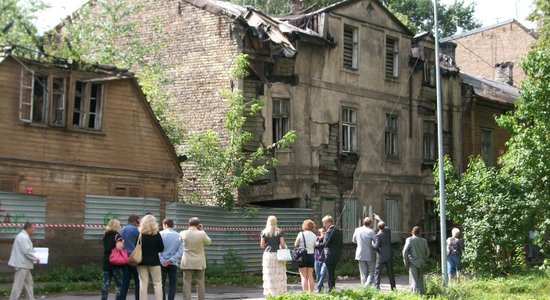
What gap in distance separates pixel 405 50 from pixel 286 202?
895 cm

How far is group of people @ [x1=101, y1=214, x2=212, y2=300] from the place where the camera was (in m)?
15.4

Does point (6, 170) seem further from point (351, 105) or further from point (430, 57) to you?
point (430, 57)

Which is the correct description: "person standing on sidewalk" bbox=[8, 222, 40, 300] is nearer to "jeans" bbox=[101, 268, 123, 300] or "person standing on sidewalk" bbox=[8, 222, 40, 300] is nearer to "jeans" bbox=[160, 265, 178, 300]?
"jeans" bbox=[101, 268, 123, 300]

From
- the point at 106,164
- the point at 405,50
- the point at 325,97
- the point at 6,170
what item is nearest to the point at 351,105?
the point at 325,97

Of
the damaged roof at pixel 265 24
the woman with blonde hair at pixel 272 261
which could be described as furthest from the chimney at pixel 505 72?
the woman with blonde hair at pixel 272 261

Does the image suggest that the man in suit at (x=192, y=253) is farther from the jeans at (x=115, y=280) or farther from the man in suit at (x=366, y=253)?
the man in suit at (x=366, y=253)

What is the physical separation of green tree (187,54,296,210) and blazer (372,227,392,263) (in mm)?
5926

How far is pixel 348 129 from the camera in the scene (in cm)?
3177

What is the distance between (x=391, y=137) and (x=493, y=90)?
418 inches

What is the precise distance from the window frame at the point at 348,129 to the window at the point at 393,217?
3.17 metres

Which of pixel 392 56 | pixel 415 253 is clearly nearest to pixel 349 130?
pixel 392 56

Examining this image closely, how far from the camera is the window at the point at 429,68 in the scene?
117 feet

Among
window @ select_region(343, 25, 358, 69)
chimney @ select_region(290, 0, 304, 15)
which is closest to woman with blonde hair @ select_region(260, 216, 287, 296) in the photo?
window @ select_region(343, 25, 358, 69)

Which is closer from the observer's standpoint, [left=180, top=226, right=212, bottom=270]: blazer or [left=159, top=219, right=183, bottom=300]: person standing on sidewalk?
[left=159, top=219, right=183, bottom=300]: person standing on sidewalk
